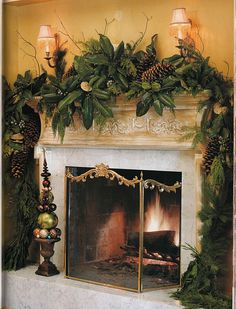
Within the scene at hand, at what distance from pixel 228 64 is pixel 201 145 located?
51 cm

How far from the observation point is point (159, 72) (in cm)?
379

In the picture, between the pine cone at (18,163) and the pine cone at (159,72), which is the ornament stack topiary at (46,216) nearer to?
the pine cone at (18,163)

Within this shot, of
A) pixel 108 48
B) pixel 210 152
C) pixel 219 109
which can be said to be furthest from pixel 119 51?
pixel 210 152

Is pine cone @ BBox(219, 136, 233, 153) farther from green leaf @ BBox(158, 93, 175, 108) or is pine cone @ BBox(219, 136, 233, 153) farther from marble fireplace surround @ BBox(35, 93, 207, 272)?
green leaf @ BBox(158, 93, 175, 108)

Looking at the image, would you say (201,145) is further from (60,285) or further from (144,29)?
(60,285)

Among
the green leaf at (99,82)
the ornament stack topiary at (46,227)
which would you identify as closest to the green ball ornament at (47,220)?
the ornament stack topiary at (46,227)

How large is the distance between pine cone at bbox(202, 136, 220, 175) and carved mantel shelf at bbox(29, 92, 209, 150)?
124mm

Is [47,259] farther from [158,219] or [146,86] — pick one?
[146,86]

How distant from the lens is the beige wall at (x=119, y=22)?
12.5 ft

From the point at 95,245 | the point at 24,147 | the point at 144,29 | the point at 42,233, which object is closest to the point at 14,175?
the point at 24,147

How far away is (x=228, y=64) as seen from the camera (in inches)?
149

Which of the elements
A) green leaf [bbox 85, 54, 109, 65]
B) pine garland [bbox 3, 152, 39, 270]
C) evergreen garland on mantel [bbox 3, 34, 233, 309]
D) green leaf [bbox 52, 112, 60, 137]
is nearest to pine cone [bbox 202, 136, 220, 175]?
evergreen garland on mantel [bbox 3, 34, 233, 309]

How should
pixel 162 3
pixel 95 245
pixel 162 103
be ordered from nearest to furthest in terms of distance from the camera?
1. pixel 162 103
2. pixel 162 3
3. pixel 95 245

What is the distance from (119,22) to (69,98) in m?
0.64
